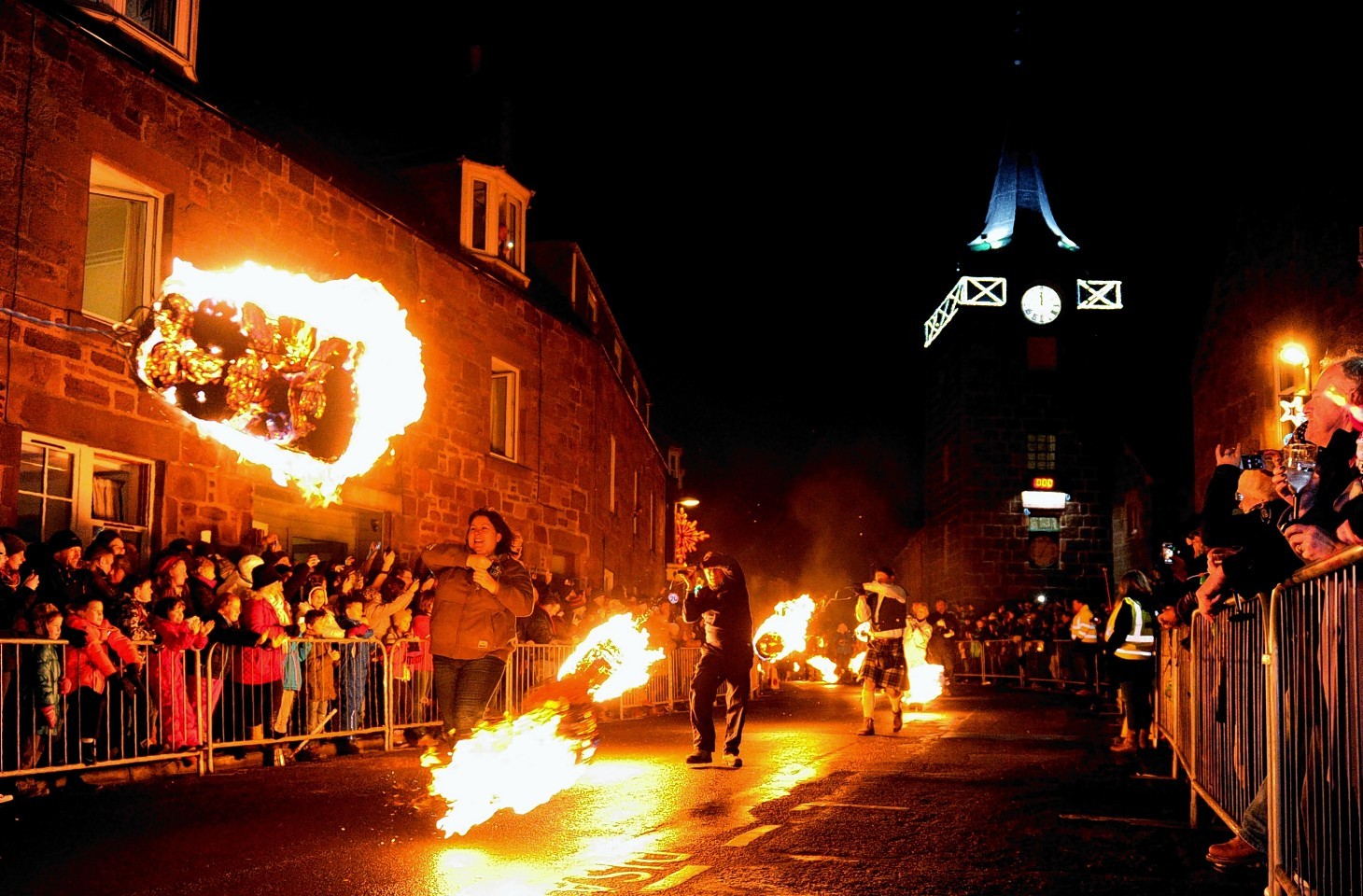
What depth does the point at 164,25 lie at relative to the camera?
15.5m

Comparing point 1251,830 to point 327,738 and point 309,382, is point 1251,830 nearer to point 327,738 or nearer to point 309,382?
point 309,382

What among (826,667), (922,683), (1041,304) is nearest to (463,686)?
(922,683)

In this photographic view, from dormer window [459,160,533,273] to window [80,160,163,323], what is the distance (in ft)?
24.6

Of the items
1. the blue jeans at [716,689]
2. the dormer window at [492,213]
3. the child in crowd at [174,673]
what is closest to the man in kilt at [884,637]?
the blue jeans at [716,689]

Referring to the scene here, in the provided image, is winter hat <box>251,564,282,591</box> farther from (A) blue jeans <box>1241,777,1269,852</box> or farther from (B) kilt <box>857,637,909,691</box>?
(A) blue jeans <box>1241,777,1269,852</box>

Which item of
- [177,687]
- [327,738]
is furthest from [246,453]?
[327,738]

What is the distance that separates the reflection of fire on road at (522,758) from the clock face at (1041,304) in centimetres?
4523

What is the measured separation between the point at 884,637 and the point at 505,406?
31.2ft

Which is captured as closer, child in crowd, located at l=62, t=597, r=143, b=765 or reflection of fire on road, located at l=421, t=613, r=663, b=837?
reflection of fire on road, located at l=421, t=613, r=663, b=837

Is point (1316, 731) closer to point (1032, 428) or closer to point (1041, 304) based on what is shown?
point (1032, 428)

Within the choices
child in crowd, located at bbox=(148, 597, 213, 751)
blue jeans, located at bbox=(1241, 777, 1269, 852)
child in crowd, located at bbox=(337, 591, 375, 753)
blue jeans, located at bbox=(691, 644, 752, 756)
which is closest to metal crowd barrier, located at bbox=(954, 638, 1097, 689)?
blue jeans, located at bbox=(691, 644, 752, 756)

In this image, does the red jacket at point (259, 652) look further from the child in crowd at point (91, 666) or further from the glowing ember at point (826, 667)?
the glowing ember at point (826, 667)

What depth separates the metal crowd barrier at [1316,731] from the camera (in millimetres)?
4664

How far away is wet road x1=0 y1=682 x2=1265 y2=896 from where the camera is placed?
6.45m
